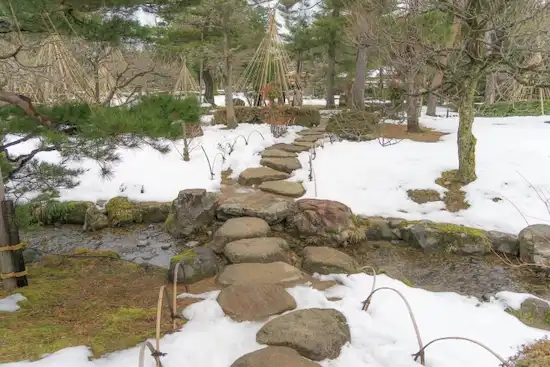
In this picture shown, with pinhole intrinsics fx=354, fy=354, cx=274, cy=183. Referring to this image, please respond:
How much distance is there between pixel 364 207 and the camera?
4723 mm

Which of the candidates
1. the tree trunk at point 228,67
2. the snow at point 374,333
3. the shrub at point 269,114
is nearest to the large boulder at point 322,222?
the snow at point 374,333

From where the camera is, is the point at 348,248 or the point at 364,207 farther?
the point at 364,207

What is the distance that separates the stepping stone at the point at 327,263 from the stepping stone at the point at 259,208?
3.20 feet

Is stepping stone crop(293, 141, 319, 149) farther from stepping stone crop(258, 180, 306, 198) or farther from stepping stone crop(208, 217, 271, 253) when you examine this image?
stepping stone crop(208, 217, 271, 253)

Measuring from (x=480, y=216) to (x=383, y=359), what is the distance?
3043 mm

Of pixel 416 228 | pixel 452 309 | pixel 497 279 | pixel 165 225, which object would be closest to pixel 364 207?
pixel 416 228

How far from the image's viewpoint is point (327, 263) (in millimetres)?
3201

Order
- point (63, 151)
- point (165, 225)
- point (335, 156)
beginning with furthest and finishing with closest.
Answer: point (335, 156) → point (165, 225) → point (63, 151)

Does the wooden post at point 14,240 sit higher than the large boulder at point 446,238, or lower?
higher

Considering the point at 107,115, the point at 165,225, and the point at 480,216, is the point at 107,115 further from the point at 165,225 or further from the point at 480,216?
the point at 480,216

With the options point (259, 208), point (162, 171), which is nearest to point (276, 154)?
point (162, 171)

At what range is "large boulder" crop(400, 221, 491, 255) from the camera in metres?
3.90

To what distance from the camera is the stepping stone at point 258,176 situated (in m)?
5.50

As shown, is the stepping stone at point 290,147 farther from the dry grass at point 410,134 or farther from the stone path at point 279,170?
the dry grass at point 410,134
